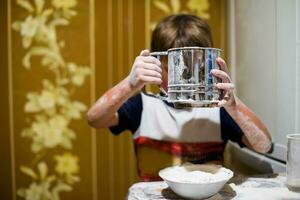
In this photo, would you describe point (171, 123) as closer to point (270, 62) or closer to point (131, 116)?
point (131, 116)

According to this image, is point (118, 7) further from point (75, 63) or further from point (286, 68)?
point (286, 68)

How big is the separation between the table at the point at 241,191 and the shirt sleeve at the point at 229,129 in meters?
0.14

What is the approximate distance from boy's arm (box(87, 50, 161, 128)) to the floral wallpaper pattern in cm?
59

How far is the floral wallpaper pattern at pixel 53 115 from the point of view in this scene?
1338 mm

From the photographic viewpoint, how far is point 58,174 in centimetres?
138

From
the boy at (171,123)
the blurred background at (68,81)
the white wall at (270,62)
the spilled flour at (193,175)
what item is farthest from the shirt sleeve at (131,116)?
the blurred background at (68,81)

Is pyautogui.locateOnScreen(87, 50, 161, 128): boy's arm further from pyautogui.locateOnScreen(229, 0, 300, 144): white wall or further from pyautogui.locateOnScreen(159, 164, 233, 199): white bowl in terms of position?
pyautogui.locateOnScreen(229, 0, 300, 144): white wall

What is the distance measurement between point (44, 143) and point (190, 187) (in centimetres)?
100

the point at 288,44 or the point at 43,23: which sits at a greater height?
the point at 43,23

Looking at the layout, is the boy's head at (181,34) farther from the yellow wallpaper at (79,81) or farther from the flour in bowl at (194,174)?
the yellow wallpaper at (79,81)

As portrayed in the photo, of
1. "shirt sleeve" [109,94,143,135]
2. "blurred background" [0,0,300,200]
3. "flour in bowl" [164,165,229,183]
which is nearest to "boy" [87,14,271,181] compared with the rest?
"shirt sleeve" [109,94,143,135]

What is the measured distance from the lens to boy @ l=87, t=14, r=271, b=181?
2.43 ft

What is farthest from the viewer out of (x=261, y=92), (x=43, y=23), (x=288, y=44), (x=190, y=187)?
(x=43, y=23)

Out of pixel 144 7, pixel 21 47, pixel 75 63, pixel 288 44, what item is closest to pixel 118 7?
pixel 144 7
